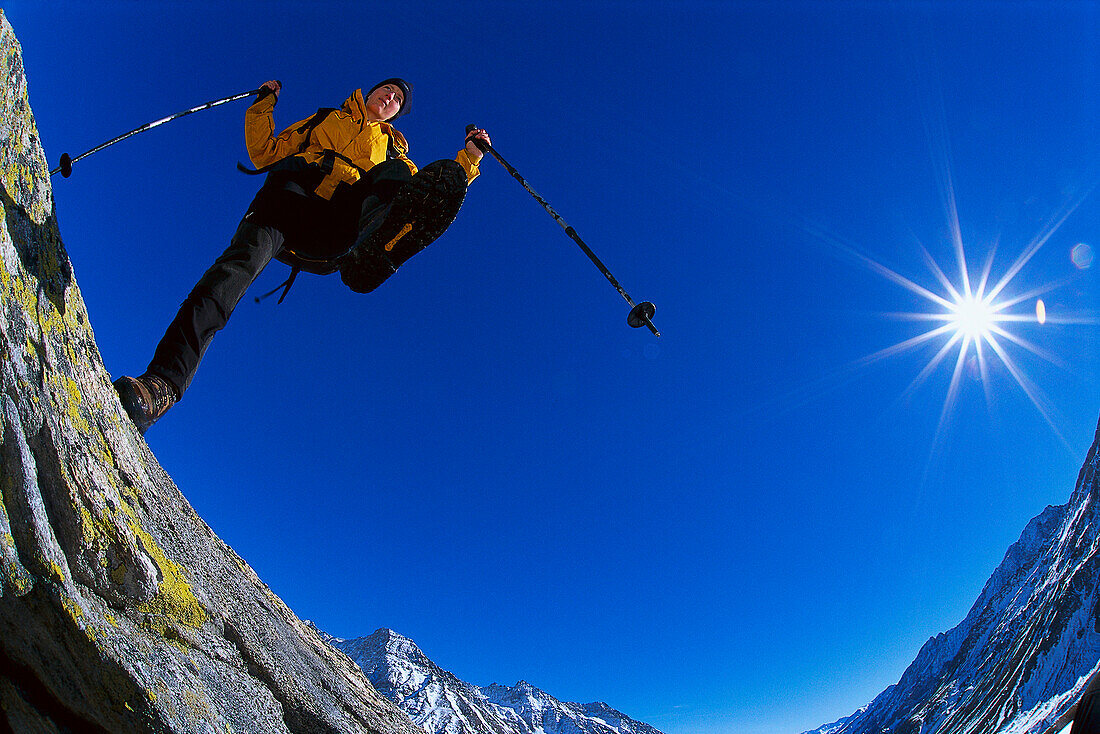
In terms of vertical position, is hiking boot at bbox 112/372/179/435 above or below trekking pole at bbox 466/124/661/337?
below

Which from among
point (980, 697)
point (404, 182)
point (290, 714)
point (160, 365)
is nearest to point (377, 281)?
point (404, 182)

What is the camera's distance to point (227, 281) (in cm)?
408

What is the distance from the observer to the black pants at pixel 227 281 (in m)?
3.63

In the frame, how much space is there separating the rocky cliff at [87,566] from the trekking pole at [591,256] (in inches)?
194

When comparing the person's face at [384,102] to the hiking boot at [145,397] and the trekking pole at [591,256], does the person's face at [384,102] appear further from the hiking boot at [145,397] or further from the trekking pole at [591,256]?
the hiking boot at [145,397]

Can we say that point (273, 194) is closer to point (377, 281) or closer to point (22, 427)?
point (377, 281)

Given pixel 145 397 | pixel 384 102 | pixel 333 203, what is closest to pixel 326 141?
pixel 333 203

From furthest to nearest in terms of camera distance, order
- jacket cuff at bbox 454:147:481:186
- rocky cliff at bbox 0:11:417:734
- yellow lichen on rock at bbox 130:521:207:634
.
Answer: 1. jacket cuff at bbox 454:147:481:186
2. yellow lichen on rock at bbox 130:521:207:634
3. rocky cliff at bbox 0:11:417:734

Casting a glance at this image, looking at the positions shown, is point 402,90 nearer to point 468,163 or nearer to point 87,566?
point 468,163

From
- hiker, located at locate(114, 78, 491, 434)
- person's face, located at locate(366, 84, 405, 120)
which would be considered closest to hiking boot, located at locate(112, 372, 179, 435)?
hiker, located at locate(114, 78, 491, 434)

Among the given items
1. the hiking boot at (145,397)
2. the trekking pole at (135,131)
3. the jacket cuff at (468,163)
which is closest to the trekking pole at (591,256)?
the jacket cuff at (468,163)

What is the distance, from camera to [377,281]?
6078 millimetres

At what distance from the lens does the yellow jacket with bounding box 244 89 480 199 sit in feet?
18.0

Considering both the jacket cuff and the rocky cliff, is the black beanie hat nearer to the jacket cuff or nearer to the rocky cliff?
the jacket cuff
